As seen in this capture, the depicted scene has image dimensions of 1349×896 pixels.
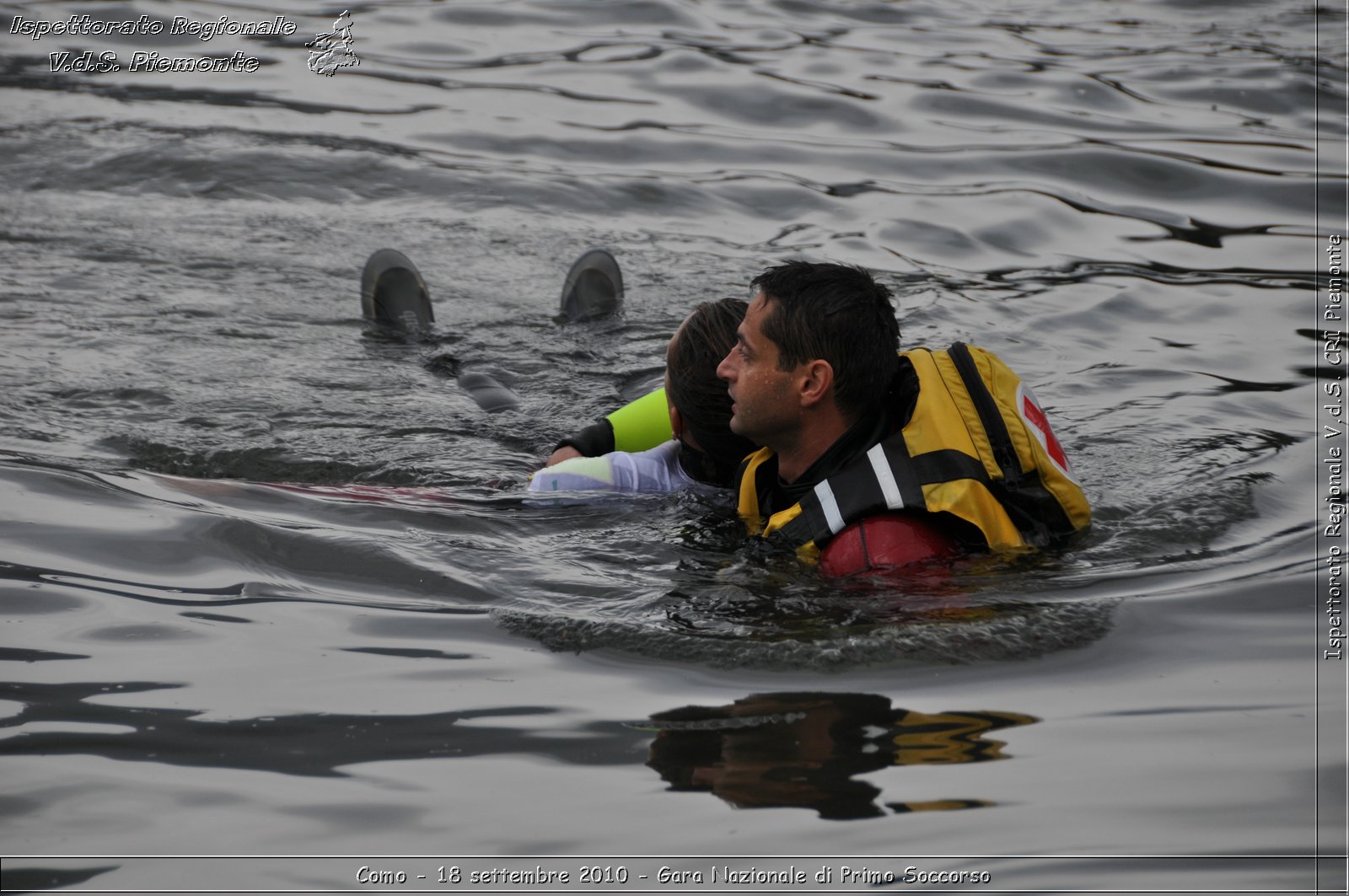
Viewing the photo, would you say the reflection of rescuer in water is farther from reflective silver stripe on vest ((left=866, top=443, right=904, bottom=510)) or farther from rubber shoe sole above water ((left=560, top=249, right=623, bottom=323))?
rubber shoe sole above water ((left=560, top=249, right=623, bottom=323))

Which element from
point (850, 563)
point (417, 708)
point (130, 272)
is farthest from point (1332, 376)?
point (130, 272)

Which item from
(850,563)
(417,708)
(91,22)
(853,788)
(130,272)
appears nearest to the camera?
(853,788)

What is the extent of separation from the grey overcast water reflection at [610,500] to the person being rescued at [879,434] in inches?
6.1

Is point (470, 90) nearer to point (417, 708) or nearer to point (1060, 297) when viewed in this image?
point (1060, 297)

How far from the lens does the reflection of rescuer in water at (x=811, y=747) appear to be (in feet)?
9.81

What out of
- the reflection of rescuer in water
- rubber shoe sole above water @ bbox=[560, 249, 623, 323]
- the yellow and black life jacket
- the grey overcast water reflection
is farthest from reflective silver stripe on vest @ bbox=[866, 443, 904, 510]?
rubber shoe sole above water @ bbox=[560, 249, 623, 323]

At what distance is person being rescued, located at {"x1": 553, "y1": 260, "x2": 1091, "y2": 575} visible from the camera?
4027 mm

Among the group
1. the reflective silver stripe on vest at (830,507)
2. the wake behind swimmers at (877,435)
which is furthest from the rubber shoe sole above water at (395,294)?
the reflective silver stripe on vest at (830,507)

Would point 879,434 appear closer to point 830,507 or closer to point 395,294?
point 830,507

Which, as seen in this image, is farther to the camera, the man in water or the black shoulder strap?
the black shoulder strap

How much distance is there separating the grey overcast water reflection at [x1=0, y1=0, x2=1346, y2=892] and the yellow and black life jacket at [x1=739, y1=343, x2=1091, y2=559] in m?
0.16

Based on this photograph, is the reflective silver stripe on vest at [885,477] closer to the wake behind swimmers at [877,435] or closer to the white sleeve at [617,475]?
the wake behind swimmers at [877,435]

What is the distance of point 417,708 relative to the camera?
3418mm

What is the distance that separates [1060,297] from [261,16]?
9.77 metres
